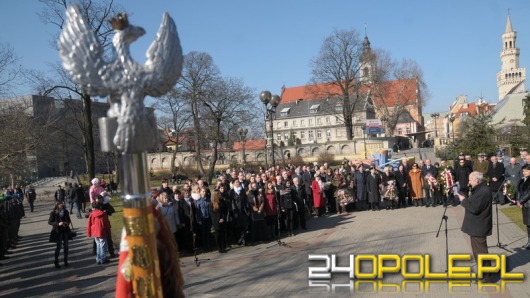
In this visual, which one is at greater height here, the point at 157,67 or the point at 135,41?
the point at 135,41

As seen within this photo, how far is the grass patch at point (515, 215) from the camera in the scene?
12.0 metres

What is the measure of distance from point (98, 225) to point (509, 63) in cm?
→ 13513

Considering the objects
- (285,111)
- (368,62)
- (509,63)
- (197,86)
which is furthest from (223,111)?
(509,63)

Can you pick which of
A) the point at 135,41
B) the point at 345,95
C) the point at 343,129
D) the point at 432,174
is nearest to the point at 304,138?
the point at 343,129

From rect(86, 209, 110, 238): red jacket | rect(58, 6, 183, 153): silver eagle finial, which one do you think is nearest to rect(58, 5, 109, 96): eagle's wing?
rect(58, 6, 183, 153): silver eagle finial

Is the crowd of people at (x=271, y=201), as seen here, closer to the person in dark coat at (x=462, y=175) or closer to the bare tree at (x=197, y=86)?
the person in dark coat at (x=462, y=175)

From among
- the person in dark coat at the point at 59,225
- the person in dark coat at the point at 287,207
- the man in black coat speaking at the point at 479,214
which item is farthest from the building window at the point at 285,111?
the man in black coat speaking at the point at 479,214

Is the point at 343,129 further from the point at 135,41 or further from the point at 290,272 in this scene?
the point at 135,41

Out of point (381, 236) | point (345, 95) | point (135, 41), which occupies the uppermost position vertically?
point (345, 95)

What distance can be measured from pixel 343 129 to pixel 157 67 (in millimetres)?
83847

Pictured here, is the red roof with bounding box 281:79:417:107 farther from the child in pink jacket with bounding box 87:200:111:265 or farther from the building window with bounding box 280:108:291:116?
the child in pink jacket with bounding box 87:200:111:265

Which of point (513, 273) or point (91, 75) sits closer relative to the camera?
point (91, 75)

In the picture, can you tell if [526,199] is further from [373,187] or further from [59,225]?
[59,225]

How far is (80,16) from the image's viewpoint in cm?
311
